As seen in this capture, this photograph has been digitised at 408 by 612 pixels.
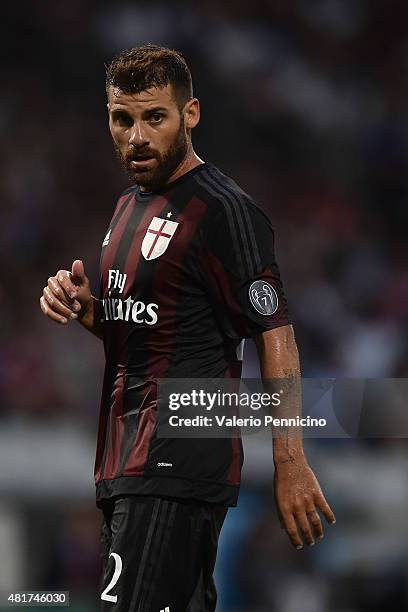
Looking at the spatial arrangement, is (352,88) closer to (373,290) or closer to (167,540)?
(373,290)

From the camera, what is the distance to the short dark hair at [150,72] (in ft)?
10.9

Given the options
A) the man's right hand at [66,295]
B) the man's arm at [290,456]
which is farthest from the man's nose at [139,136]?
the man's arm at [290,456]

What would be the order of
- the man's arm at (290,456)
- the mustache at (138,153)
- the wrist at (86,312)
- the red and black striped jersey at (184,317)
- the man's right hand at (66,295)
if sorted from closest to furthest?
1. the man's arm at (290,456)
2. the red and black striped jersey at (184,317)
3. the mustache at (138,153)
4. the man's right hand at (66,295)
5. the wrist at (86,312)

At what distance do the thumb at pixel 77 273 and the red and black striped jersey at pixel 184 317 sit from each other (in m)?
0.13

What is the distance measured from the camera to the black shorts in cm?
312

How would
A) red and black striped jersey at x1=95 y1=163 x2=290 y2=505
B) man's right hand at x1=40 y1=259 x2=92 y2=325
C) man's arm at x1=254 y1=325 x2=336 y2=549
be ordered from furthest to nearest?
1. man's right hand at x1=40 y1=259 x2=92 y2=325
2. red and black striped jersey at x1=95 y1=163 x2=290 y2=505
3. man's arm at x1=254 y1=325 x2=336 y2=549

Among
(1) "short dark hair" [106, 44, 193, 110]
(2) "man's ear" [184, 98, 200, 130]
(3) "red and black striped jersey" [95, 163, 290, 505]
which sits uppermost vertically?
(1) "short dark hair" [106, 44, 193, 110]

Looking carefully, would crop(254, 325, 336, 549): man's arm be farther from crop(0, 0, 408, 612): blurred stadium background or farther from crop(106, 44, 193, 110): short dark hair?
crop(0, 0, 408, 612): blurred stadium background

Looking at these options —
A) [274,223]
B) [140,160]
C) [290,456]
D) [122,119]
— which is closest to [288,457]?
[290,456]

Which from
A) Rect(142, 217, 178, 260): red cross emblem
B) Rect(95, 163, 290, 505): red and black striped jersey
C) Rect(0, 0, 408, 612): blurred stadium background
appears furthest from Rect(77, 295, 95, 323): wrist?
Rect(0, 0, 408, 612): blurred stadium background

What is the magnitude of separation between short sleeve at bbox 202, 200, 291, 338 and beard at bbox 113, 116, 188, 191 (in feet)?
0.77

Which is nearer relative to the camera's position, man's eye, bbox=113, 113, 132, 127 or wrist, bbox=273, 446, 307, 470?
wrist, bbox=273, 446, 307, 470

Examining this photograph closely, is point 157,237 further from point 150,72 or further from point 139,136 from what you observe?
point 150,72

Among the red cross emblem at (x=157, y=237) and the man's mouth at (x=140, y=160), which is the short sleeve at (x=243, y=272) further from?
the man's mouth at (x=140, y=160)
